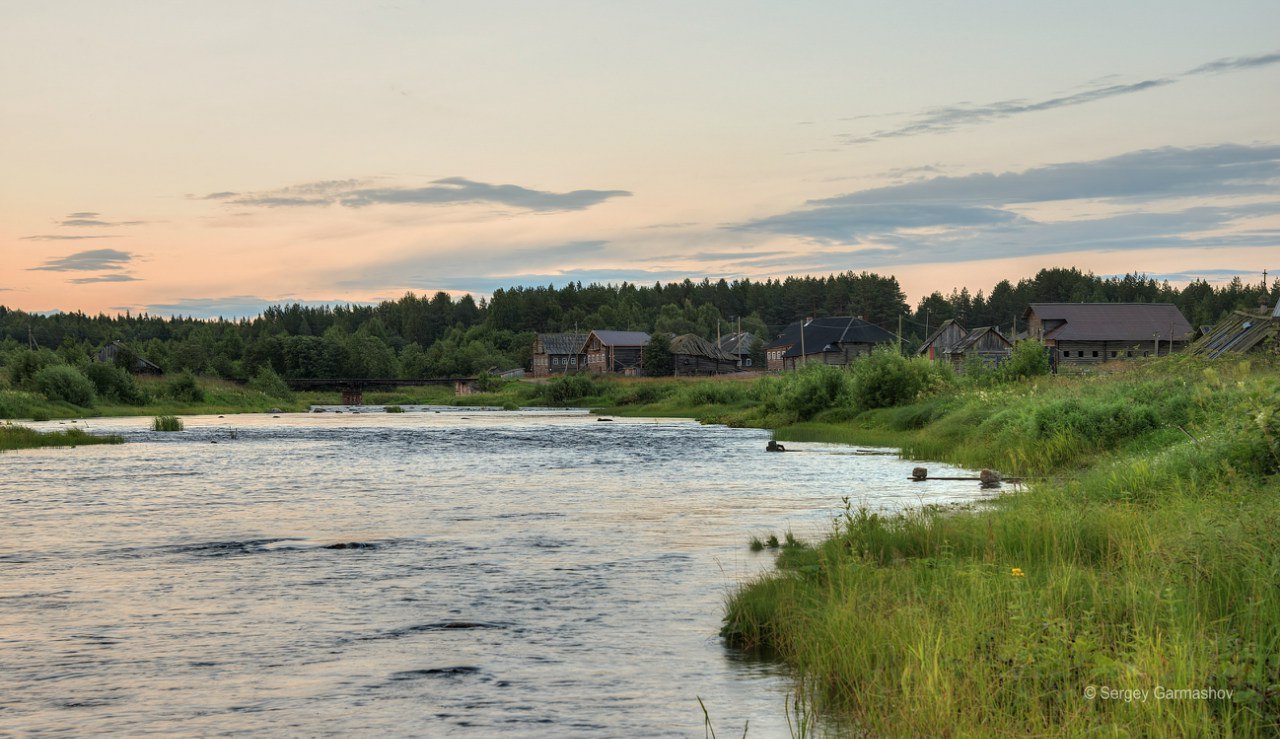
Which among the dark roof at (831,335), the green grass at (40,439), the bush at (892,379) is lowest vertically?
the green grass at (40,439)

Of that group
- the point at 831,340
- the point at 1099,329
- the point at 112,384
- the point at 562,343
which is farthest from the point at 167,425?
the point at 562,343

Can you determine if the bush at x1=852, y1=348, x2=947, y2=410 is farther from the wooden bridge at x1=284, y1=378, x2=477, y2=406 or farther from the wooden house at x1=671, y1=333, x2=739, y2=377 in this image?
the wooden bridge at x1=284, y1=378, x2=477, y2=406

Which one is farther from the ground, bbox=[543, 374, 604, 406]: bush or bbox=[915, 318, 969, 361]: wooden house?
bbox=[915, 318, 969, 361]: wooden house

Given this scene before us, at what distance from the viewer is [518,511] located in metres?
23.8

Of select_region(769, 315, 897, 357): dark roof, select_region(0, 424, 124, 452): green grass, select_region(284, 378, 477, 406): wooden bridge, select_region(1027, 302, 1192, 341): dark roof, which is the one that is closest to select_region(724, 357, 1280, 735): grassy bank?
select_region(0, 424, 124, 452): green grass

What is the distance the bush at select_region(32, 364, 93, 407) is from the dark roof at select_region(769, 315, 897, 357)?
246ft

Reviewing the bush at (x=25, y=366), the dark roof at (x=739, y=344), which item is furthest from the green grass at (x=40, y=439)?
the dark roof at (x=739, y=344)

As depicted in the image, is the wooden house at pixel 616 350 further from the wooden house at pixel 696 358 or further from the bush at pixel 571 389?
the bush at pixel 571 389

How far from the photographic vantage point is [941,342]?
435ft

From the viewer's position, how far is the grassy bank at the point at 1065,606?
7617 millimetres

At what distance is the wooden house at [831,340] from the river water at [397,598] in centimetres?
9075

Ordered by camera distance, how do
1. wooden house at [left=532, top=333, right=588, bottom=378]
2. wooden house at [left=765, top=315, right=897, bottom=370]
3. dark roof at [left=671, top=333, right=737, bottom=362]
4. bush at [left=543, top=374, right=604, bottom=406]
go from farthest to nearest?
wooden house at [left=532, top=333, right=588, bottom=378] < dark roof at [left=671, top=333, right=737, bottom=362] < wooden house at [left=765, top=315, right=897, bottom=370] < bush at [left=543, top=374, right=604, bottom=406]

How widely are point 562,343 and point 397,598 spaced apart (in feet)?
493

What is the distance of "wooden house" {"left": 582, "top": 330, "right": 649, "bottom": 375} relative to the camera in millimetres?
148375
